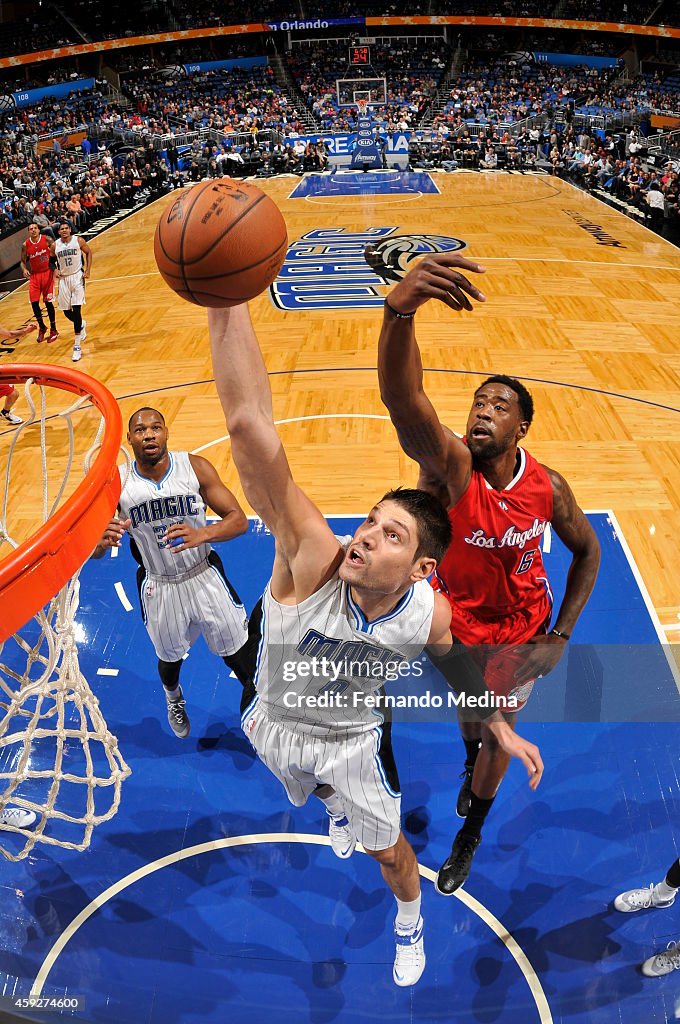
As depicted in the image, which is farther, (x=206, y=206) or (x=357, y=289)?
(x=357, y=289)

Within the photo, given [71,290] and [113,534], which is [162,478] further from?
[71,290]

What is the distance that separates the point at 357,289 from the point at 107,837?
34.9ft

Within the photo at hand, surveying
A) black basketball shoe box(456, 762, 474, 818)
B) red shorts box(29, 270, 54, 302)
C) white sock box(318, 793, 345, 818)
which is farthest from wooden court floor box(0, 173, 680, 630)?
white sock box(318, 793, 345, 818)

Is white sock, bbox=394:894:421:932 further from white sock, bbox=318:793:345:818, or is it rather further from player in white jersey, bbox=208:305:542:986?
white sock, bbox=318:793:345:818

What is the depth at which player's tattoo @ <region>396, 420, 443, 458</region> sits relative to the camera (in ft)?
9.05

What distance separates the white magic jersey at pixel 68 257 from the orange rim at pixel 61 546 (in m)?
7.99

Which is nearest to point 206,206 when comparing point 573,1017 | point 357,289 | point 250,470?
point 250,470

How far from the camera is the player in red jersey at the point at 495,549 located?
306 centimetres

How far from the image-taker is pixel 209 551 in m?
4.23

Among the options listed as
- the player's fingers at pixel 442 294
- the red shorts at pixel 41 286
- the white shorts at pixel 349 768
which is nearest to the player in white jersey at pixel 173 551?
the white shorts at pixel 349 768

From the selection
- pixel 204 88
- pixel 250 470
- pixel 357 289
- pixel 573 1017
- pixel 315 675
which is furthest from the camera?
pixel 204 88

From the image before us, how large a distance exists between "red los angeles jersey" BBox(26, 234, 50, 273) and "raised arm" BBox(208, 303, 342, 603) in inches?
365

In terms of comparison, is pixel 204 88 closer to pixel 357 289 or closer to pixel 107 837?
pixel 357 289

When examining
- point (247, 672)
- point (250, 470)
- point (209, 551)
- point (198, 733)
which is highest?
point (250, 470)
